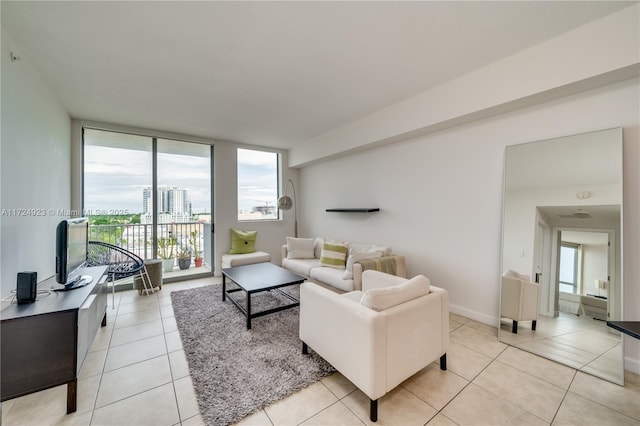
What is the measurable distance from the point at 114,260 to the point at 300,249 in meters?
2.89

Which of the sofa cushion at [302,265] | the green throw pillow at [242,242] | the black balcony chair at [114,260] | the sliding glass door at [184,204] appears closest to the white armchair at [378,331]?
the sofa cushion at [302,265]

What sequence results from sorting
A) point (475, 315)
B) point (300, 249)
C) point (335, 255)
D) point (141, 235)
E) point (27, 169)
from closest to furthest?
point (27, 169)
point (475, 315)
point (335, 255)
point (141, 235)
point (300, 249)

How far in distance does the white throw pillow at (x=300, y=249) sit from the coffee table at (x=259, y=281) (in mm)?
812

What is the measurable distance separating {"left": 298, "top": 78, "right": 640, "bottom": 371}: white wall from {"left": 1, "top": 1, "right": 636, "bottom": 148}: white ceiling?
2.30 feet

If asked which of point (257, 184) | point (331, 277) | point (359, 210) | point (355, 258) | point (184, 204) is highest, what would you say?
point (257, 184)

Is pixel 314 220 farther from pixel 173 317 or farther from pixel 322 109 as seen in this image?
pixel 173 317

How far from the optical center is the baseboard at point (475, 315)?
9.07 feet

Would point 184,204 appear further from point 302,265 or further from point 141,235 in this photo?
point 302,265

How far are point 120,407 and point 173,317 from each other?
1.43 meters

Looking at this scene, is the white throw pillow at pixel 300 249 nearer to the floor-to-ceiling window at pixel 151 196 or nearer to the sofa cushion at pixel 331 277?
the sofa cushion at pixel 331 277

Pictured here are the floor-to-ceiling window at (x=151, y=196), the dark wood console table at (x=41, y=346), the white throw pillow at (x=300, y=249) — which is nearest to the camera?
the dark wood console table at (x=41, y=346)

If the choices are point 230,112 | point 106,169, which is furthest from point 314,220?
point 106,169

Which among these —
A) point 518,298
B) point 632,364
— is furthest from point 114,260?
point 632,364

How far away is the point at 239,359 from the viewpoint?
215 centimetres
